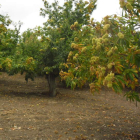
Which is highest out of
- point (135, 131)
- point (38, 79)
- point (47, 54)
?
point (47, 54)

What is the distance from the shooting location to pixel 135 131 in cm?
550

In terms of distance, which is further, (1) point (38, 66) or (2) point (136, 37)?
(1) point (38, 66)

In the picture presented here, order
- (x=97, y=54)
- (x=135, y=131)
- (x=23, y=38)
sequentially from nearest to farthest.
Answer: (x=97, y=54) → (x=135, y=131) → (x=23, y=38)

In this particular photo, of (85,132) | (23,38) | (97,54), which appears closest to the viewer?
(97,54)

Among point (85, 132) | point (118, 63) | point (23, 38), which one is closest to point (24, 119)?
point (85, 132)

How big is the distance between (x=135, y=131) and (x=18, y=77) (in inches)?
595

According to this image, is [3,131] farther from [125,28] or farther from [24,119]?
[125,28]

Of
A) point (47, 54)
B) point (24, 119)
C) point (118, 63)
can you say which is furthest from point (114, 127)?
point (47, 54)

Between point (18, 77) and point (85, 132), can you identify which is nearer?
point (85, 132)

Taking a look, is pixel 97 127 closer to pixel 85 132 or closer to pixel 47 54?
pixel 85 132

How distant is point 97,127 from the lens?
5.70 m

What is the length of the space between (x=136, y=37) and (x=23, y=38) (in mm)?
8526

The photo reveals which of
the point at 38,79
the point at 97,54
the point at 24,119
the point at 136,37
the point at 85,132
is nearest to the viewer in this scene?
the point at 136,37

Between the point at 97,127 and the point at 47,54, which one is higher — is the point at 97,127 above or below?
below
